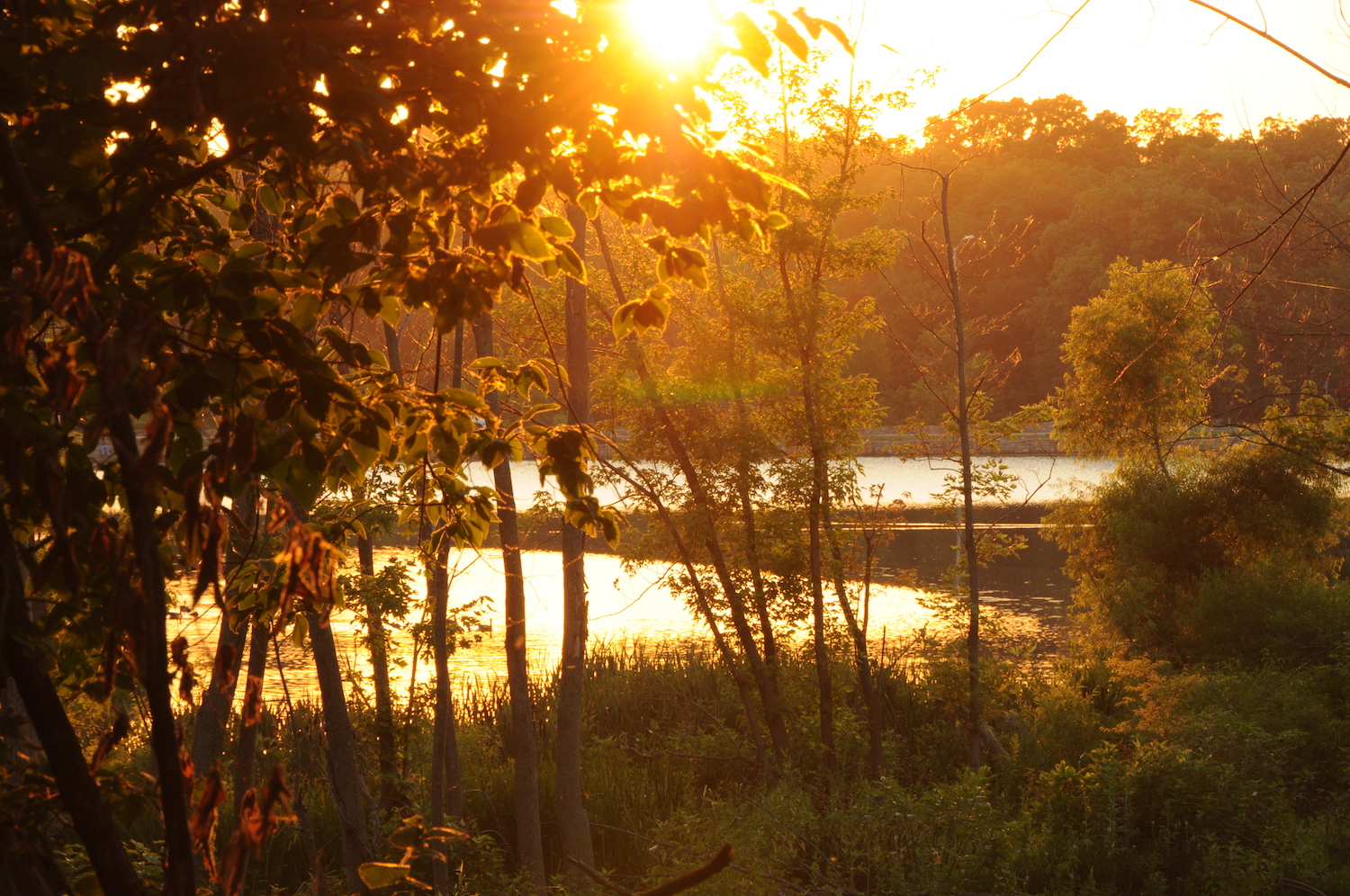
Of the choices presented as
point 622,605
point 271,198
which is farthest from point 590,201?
point 622,605

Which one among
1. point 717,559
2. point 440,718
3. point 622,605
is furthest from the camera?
point 622,605

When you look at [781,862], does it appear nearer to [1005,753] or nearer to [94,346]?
[94,346]

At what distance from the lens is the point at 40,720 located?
4.40 ft

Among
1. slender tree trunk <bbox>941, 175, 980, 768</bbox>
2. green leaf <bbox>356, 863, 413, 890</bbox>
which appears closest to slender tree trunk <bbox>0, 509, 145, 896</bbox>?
green leaf <bbox>356, 863, 413, 890</bbox>

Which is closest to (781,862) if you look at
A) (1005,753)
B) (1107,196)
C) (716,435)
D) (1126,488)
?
(716,435)

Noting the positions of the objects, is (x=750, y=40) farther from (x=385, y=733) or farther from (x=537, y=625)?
(x=537, y=625)

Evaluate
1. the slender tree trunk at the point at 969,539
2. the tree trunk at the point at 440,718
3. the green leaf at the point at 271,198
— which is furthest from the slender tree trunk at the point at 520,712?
the green leaf at the point at 271,198

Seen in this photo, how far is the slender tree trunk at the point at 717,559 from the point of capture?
29.9 feet

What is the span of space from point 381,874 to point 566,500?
2.81 ft

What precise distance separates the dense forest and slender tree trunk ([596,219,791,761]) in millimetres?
51

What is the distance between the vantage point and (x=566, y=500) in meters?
2.32

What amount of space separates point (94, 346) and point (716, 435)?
8.18m

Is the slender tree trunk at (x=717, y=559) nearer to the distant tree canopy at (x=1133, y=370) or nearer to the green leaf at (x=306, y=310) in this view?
the green leaf at (x=306, y=310)

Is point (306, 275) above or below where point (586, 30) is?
below
